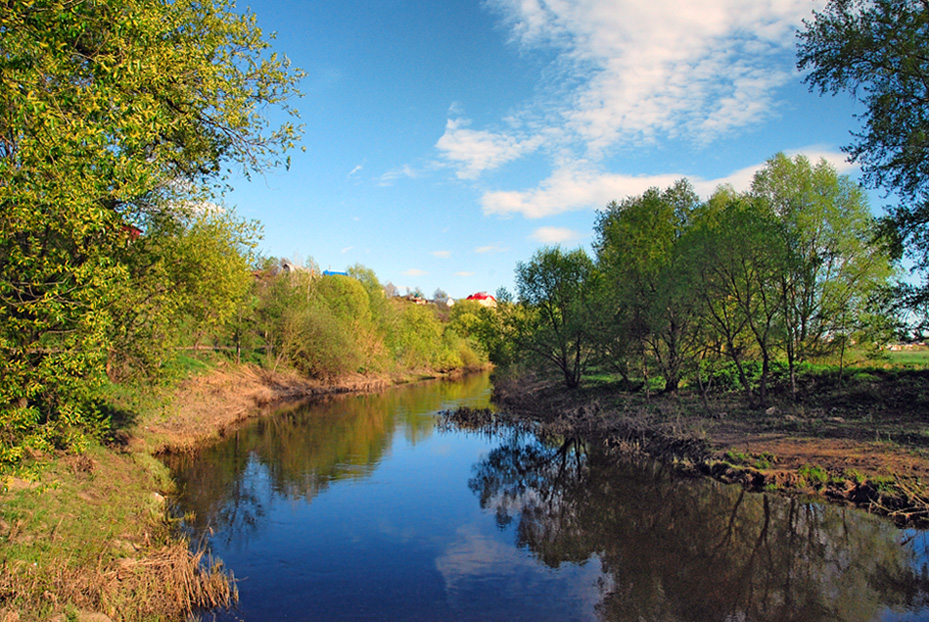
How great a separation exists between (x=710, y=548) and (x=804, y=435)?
8677 millimetres

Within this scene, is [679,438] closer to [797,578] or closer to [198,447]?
[797,578]

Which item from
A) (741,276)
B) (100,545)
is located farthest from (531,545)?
(741,276)

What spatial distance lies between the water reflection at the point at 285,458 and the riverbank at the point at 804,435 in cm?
1035

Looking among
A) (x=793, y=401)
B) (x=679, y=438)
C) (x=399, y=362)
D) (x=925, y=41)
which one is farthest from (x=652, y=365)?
(x=399, y=362)

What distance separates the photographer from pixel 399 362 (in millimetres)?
68062

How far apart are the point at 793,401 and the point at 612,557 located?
16.3 meters

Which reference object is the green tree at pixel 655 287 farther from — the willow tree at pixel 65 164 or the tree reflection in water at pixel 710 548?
the willow tree at pixel 65 164

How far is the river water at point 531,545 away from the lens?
10305 mm

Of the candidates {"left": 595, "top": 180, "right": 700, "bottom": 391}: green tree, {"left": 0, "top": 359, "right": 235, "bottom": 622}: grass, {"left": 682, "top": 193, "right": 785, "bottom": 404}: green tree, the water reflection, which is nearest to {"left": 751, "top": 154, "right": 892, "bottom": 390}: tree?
{"left": 682, "top": 193, "right": 785, "bottom": 404}: green tree

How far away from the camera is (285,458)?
2306cm

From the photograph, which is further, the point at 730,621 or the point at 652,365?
the point at 652,365

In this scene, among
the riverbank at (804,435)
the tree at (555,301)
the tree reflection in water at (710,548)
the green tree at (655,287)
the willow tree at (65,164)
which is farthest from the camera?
the tree at (555,301)

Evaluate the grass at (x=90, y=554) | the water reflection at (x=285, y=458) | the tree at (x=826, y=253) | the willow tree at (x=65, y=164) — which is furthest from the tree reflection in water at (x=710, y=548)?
the tree at (x=826, y=253)

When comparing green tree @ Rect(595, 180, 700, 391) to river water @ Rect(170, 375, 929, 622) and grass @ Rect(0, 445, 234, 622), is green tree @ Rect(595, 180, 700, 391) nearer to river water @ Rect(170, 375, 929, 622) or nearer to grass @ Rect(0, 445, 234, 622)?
river water @ Rect(170, 375, 929, 622)
